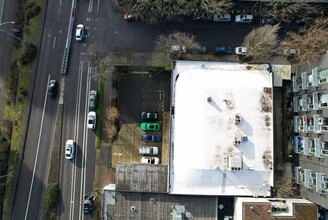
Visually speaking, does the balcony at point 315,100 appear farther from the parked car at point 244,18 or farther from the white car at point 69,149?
the white car at point 69,149

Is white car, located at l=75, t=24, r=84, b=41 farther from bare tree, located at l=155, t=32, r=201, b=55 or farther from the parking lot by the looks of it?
bare tree, located at l=155, t=32, r=201, b=55

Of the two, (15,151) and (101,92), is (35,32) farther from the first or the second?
(15,151)

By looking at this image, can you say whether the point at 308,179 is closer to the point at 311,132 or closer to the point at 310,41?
the point at 311,132

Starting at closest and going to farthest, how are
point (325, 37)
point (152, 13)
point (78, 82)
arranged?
1. point (325, 37)
2. point (152, 13)
3. point (78, 82)

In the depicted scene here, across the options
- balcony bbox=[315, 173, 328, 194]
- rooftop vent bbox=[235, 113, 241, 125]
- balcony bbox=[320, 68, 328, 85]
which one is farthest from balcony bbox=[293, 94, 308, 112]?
balcony bbox=[315, 173, 328, 194]

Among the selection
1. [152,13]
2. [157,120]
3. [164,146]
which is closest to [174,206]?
[164,146]

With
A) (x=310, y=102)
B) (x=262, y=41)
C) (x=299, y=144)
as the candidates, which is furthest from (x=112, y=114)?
(x=310, y=102)
